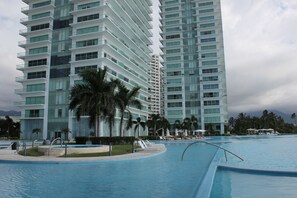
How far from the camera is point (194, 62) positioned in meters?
99.6

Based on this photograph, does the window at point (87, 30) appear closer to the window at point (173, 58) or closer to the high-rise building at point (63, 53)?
the high-rise building at point (63, 53)

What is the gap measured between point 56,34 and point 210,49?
5314 cm

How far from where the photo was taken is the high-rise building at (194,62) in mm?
93812

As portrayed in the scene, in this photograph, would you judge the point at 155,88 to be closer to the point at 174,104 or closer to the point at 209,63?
the point at 174,104

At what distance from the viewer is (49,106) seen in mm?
63406

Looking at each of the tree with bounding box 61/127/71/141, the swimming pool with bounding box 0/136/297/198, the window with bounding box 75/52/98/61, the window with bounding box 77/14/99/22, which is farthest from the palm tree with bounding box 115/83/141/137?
the window with bounding box 77/14/99/22

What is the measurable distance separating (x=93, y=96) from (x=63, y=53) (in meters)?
37.5

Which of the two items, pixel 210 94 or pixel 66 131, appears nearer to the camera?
pixel 66 131

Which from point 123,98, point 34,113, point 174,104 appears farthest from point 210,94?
point 123,98

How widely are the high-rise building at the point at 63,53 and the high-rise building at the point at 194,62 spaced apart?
30.5 meters

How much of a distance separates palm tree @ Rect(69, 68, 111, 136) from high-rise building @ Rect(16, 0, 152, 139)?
24041 millimetres

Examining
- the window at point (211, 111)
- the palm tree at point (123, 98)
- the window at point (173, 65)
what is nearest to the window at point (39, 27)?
the palm tree at point (123, 98)

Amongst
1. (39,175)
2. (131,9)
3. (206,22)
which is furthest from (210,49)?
(39,175)

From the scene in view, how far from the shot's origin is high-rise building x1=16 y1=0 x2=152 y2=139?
2351 inches
